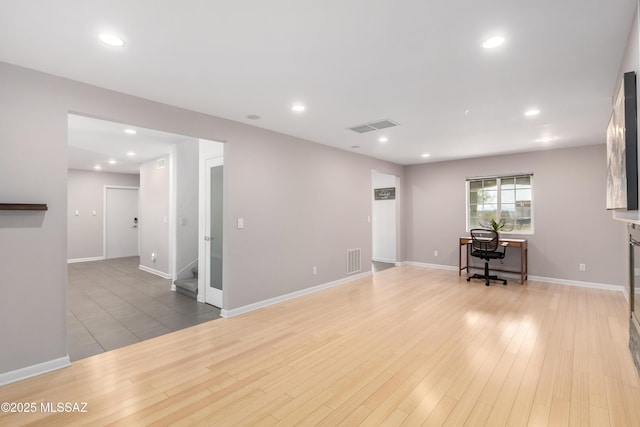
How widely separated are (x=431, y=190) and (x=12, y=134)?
22.8 ft

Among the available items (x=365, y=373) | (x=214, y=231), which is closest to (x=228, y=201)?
(x=214, y=231)

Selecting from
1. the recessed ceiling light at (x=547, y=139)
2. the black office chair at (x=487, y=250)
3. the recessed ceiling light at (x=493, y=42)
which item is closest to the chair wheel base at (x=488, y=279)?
the black office chair at (x=487, y=250)

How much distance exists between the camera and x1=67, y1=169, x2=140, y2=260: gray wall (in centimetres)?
816

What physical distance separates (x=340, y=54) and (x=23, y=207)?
2.76 meters

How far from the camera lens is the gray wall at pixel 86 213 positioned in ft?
26.8

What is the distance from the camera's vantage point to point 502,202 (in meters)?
6.28

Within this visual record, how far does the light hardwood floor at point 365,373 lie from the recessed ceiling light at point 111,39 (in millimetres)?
2533

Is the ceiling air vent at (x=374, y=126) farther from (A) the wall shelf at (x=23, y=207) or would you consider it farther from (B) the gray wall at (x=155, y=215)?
(B) the gray wall at (x=155, y=215)

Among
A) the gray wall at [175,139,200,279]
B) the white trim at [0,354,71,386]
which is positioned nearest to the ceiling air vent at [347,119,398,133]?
the gray wall at [175,139,200,279]

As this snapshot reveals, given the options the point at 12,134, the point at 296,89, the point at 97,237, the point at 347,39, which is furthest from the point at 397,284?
the point at 97,237

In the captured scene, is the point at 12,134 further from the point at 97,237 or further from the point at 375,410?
the point at 97,237

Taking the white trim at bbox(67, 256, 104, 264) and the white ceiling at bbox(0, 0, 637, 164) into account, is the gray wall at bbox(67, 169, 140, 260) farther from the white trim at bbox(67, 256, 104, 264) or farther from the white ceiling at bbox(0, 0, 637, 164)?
the white ceiling at bbox(0, 0, 637, 164)

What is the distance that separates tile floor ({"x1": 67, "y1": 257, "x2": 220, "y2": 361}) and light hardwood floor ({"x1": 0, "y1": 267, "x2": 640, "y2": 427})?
323mm

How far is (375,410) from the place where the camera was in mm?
2023
